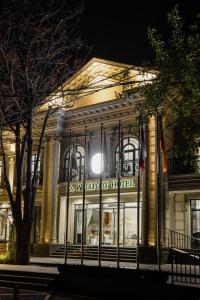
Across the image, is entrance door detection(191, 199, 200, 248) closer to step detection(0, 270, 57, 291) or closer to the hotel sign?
the hotel sign

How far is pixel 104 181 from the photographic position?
24500 millimetres

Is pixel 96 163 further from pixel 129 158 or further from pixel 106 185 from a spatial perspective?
pixel 129 158

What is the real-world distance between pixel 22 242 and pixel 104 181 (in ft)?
21.0

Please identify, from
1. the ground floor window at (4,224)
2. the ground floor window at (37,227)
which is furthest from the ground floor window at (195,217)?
the ground floor window at (4,224)

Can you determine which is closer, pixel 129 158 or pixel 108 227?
pixel 129 158

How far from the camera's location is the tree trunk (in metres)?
20.3

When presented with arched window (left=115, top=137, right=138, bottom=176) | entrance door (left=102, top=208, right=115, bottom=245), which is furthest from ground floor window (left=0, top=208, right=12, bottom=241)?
arched window (left=115, top=137, right=138, bottom=176)

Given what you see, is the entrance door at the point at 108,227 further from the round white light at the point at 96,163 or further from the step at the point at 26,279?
the step at the point at 26,279

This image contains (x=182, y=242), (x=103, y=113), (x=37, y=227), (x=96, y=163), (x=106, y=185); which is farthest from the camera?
(x=37, y=227)

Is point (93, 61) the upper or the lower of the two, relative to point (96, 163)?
upper

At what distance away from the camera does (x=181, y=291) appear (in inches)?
452

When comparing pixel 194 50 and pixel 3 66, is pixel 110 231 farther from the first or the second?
pixel 194 50

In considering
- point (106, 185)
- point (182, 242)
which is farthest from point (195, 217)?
point (106, 185)

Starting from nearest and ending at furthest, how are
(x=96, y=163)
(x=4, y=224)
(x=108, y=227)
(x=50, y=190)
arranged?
1. (x=108, y=227)
2. (x=96, y=163)
3. (x=50, y=190)
4. (x=4, y=224)
